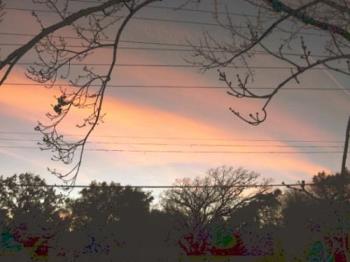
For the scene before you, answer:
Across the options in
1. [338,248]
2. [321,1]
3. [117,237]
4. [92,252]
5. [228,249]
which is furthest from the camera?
[117,237]

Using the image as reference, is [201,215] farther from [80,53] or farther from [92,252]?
[80,53]

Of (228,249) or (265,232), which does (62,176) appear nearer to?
(228,249)

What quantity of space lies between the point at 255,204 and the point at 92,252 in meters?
23.8

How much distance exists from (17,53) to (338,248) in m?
3.44

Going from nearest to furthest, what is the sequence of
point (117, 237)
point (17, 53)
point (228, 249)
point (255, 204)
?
point (17, 53) → point (228, 249) → point (117, 237) → point (255, 204)

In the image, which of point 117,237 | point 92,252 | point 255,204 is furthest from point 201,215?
point 92,252

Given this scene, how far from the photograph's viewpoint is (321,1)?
505 cm

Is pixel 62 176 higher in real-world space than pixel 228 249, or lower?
lower

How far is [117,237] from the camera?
47375 millimetres

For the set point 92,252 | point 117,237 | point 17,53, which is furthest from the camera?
point 117,237

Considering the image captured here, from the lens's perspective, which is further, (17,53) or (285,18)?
(285,18)

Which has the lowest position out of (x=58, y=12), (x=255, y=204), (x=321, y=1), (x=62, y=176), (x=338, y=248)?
(x=338, y=248)

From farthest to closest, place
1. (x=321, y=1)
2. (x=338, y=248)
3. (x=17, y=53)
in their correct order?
1. (x=338, y=248)
2. (x=321, y=1)
3. (x=17, y=53)

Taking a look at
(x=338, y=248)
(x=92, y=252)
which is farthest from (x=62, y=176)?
(x=92, y=252)
